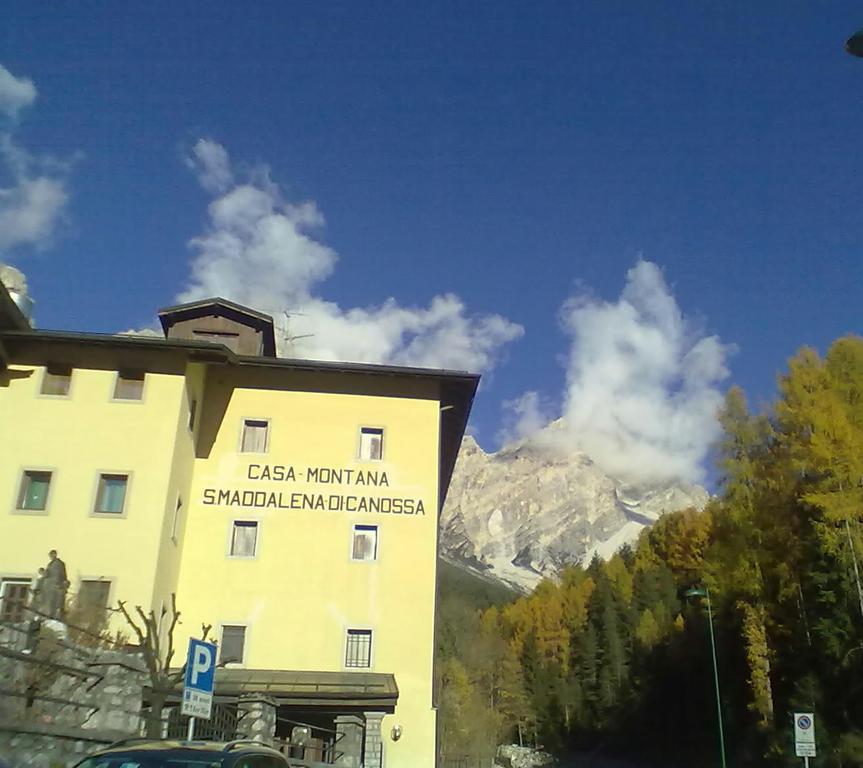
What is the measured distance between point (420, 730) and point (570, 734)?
5121 centimetres

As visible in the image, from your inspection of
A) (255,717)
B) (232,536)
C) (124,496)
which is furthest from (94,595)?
(255,717)

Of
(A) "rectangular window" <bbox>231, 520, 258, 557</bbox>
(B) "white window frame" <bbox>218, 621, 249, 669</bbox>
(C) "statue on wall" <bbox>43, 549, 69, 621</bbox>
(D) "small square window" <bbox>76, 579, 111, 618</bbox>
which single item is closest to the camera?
(C) "statue on wall" <bbox>43, 549, 69, 621</bbox>

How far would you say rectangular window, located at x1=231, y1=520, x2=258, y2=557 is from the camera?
88.9ft

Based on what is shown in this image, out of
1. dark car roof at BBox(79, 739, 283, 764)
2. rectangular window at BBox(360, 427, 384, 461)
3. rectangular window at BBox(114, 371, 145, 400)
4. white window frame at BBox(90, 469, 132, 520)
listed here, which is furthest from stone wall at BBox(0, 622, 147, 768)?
rectangular window at BBox(360, 427, 384, 461)

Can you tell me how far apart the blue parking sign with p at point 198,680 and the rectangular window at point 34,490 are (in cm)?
1590

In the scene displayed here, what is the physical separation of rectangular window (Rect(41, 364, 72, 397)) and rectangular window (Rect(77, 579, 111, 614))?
585 centimetres

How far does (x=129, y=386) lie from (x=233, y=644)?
8.39 metres

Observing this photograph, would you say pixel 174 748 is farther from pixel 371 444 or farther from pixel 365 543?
pixel 371 444

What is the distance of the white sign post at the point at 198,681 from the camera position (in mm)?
9852

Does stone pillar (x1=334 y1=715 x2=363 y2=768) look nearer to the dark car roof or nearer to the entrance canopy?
the entrance canopy

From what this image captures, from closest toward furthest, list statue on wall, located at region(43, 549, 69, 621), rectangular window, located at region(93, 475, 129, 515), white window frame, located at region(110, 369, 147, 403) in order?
statue on wall, located at region(43, 549, 69, 621)
rectangular window, located at region(93, 475, 129, 515)
white window frame, located at region(110, 369, 147, 403)

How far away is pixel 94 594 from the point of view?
911 inches

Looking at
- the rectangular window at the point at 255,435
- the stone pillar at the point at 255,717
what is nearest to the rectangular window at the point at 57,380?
the rectangular window at the point at 255,435

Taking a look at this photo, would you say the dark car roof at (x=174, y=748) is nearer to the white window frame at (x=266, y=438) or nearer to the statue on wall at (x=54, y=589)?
the statue on wall at (x=54, y=589)
